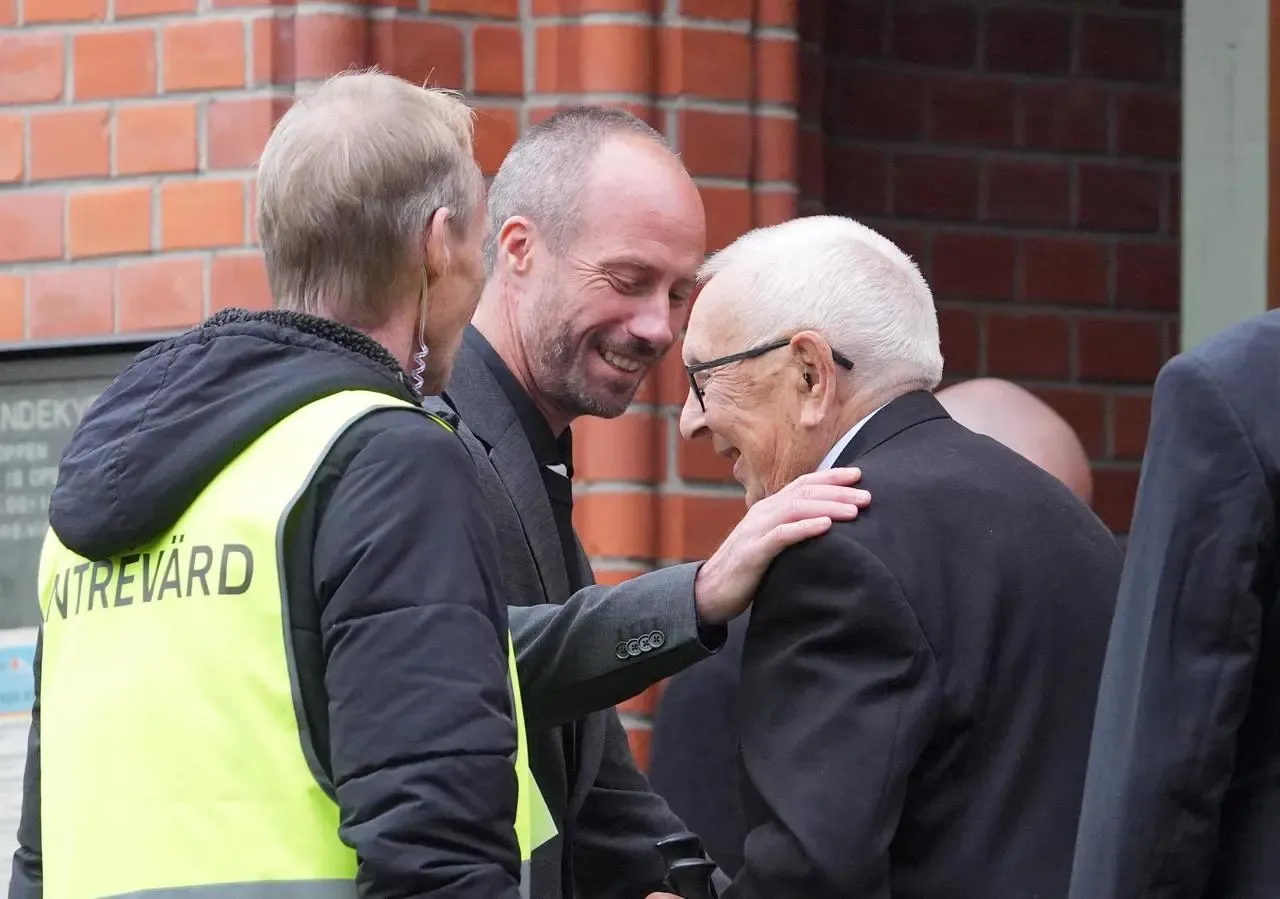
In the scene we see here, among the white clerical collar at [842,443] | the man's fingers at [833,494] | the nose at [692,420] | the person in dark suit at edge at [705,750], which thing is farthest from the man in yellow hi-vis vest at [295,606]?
the person in dark suit at edge at [705,750]

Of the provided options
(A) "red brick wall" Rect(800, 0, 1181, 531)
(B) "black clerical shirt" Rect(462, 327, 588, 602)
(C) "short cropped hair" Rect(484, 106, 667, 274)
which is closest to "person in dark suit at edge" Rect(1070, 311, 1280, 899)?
(B) "black clerical shirt" Rect(462, 327, 588, 602)

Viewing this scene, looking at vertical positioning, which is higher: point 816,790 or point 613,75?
point 613,75

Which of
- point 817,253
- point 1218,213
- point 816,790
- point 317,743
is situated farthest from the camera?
point 1218,213

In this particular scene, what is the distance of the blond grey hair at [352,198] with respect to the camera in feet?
6.53

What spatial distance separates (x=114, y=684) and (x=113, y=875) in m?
0.17

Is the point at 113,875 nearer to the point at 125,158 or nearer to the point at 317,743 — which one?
the point at 317,743

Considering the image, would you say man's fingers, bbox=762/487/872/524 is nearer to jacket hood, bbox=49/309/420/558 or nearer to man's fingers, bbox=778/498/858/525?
man's fingers, bbox=778/498/858/525

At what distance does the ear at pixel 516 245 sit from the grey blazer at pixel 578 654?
0.20 meters

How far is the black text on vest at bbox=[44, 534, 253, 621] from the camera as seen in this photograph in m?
1.84

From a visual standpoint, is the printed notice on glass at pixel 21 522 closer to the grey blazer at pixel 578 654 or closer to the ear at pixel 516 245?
the ear at pixel 516 245

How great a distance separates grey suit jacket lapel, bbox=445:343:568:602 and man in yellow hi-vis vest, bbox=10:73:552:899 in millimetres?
637

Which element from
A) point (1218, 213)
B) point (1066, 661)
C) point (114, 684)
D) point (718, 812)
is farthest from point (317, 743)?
point (1218, 213)

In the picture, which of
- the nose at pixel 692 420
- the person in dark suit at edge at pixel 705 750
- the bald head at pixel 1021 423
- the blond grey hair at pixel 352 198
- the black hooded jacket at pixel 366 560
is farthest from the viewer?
the bald head at pixel 1021 423

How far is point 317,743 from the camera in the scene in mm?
1841
